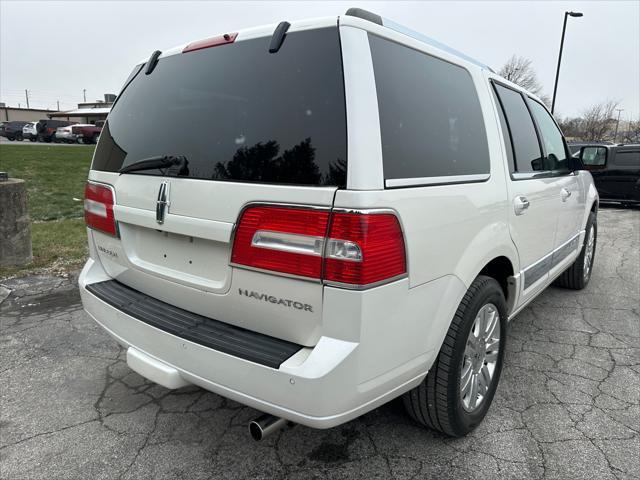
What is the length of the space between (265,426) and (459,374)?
37.7 inches

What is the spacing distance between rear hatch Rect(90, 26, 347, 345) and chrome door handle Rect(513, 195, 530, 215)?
1443 mm

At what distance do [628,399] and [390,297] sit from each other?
6.88 feet

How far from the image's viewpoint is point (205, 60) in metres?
2.20

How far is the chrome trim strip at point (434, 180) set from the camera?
1799 millimetres

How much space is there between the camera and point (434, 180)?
2031 millimetres

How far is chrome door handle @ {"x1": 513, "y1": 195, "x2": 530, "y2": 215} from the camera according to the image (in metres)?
2.71

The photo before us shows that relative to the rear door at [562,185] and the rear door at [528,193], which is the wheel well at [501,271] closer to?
the rear door at [528,193]

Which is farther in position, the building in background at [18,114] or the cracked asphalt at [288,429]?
the building in background at [18,114]

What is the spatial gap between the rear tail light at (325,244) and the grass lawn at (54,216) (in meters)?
4.34

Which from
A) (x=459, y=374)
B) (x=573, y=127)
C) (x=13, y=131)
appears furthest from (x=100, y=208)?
(x=573, y=127)

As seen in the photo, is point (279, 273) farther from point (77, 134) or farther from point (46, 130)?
point (46, 130)

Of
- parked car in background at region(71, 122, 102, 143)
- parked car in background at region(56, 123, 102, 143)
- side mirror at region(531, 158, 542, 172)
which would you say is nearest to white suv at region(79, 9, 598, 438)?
side mirror at region(531, 158, 542, 172)

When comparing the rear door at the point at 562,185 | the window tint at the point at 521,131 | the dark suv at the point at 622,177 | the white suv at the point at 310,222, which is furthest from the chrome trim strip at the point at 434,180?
the dark suv at the point at 622,177

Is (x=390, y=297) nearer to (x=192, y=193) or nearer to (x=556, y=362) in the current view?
(x=192, y=193)
